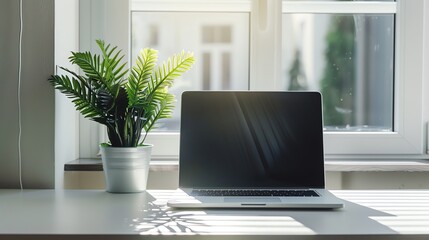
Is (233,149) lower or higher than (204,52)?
lower

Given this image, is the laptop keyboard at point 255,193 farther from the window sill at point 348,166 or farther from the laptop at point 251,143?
the window sill at point 348,166

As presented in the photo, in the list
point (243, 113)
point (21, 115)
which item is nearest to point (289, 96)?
point (243, 113)

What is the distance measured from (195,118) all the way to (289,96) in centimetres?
27

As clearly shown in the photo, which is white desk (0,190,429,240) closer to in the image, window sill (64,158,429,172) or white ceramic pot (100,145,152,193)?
white ceramic pot (100,145,152,193)

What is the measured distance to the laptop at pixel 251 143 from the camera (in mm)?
1365

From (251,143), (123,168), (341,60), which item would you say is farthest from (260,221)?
(341,60)

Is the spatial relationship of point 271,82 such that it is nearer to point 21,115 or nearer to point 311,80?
point 311,80

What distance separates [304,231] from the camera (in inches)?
38.2

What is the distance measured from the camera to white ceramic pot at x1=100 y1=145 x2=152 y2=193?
1.36m

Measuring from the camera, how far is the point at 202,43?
67.4 inches

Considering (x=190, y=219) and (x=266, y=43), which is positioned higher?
(x=266, y=43)

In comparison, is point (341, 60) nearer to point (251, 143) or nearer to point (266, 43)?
point (266, 43)

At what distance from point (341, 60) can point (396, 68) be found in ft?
0.61

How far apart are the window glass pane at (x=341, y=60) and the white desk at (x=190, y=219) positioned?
18.4 inches
